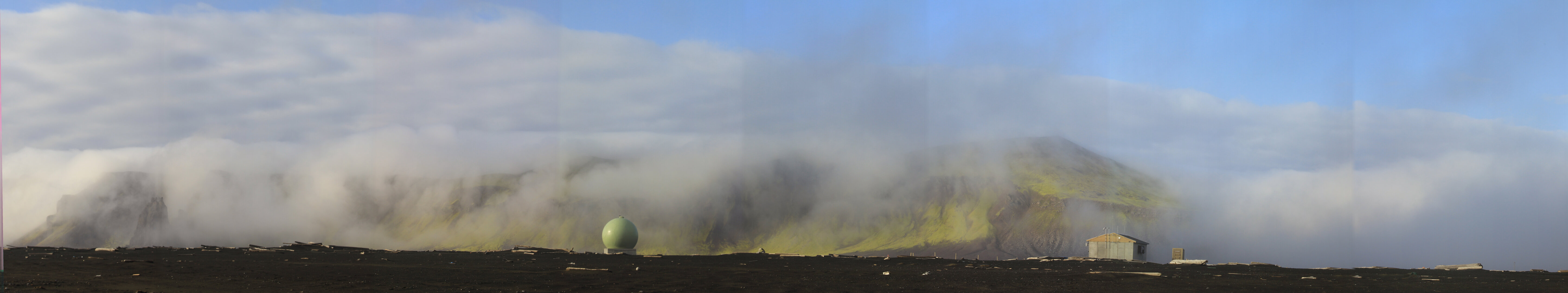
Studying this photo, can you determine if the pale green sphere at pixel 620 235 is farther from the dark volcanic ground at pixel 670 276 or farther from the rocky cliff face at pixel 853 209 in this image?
the rocky cliff face at pixel 853 209

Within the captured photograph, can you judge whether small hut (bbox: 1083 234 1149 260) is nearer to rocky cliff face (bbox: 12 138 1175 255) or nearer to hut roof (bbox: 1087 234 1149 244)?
hut roof (bbox: 1087 234 1149 244)

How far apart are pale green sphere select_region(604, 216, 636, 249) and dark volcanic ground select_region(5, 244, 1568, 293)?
18.9 meters

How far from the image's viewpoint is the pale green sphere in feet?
288

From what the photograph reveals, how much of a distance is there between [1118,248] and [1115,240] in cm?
105

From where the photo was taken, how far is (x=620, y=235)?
87.8m

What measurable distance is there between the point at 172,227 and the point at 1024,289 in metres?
212

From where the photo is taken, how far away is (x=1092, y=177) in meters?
187

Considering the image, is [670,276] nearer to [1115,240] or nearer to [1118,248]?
[1118,248]

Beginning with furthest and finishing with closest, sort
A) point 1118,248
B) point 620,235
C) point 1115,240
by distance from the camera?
point 620,235 → point 1115,240 → point 1118,248

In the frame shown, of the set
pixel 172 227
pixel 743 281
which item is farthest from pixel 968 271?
pixel 172 227

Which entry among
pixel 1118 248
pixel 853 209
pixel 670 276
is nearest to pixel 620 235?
pixel 1118 248

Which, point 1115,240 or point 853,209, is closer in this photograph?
point 1115,240

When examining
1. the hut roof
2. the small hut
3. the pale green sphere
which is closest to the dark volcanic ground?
the small hut

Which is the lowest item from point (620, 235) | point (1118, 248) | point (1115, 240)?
point (620, 235)
